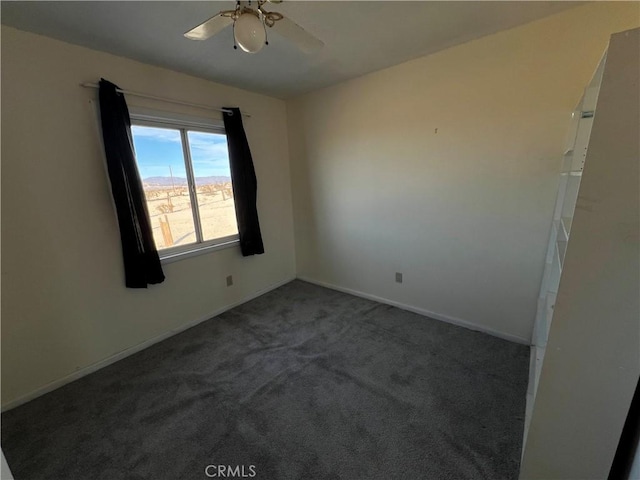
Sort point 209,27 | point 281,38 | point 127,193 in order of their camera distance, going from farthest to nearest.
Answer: point 127,193
point 281,38
point 209,27

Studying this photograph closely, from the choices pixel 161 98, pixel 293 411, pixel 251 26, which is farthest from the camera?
pixel 161 98

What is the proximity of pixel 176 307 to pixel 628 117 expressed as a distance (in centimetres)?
315

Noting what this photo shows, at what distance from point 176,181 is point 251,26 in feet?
5.86

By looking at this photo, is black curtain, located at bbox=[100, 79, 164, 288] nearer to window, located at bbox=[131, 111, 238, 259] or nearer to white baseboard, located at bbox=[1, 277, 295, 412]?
window, located at bbox=[131, 111, 238, 259]

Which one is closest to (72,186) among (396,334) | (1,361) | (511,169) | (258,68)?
(1,361)

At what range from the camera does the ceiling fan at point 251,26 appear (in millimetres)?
1224

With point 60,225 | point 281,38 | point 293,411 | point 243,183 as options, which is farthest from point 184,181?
point 293,411

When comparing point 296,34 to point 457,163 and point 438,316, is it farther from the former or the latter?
point 438,316

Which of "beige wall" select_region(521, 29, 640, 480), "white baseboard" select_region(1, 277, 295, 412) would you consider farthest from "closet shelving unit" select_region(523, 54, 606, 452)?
"white baseboard" select_region(1, 277, 295, 412)

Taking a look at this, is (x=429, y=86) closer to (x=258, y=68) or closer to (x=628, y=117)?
(x=258, y=68)

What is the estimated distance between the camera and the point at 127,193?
6.97 feet

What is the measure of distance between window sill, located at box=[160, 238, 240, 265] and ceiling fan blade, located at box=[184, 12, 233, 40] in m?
1.82

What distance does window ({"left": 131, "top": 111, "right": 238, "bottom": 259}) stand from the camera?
2.40 m

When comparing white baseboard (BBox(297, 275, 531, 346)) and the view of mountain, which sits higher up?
the view of mountain
